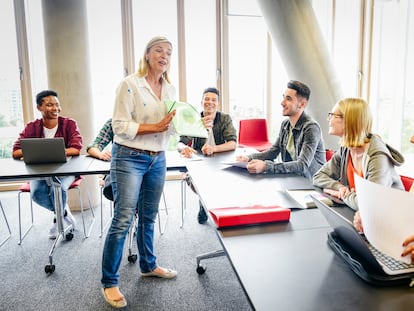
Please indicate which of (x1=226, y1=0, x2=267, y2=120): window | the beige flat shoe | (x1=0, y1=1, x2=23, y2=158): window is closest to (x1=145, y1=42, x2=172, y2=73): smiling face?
the beige flat shoe

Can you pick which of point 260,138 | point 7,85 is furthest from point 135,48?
point 260,138

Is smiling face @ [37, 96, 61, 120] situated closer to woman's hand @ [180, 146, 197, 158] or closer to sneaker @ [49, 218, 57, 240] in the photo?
sneaker @ [49, 218, 57, 240]

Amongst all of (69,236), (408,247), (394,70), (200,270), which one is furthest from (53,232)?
(394,70)

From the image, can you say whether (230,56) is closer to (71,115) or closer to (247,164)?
(71,115)

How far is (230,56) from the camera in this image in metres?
5.21

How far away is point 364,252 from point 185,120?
4.33 ft

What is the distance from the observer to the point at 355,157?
1799 mm

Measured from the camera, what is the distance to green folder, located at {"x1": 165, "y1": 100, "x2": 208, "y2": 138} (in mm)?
1913

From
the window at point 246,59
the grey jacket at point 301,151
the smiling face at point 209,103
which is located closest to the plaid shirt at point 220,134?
the smiling face at point 209,103

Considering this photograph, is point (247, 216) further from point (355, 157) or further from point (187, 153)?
point (187, 153)

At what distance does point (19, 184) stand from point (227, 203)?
4344mm

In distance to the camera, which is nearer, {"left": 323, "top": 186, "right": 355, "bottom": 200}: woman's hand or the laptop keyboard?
the laptop keyboard

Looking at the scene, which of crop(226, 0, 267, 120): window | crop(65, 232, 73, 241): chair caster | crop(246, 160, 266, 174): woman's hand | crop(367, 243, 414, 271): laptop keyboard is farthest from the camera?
crop(226, 0, 267, 120): window

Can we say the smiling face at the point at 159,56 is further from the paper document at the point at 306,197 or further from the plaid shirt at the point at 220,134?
the plaid shirt at the point at 220,134
